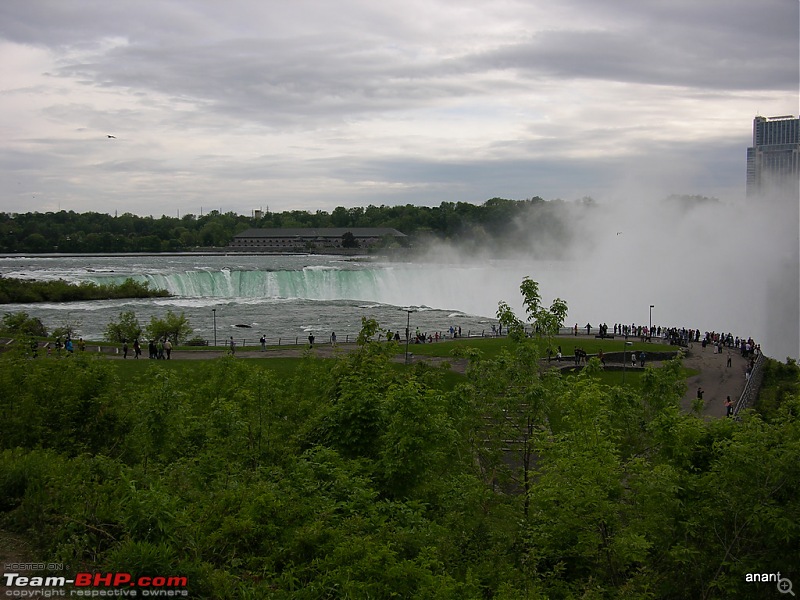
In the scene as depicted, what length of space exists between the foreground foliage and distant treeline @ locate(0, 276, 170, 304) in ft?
186

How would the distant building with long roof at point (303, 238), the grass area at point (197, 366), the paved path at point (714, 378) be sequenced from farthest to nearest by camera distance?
1. the distant building with long roof at point (303, 238)
2. the paved path at point (714, 378)
3. the grass area at point (197, 366)

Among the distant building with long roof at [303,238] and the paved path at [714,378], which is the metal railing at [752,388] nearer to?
the paved path at [714,378]

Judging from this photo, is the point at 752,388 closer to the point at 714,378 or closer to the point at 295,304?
the point at 714,378

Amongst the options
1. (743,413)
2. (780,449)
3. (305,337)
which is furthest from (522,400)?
(305,337)

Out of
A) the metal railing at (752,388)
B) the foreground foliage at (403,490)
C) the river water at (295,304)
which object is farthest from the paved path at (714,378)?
the river water at (295,304)

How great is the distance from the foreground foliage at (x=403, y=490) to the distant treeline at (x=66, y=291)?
186 feet

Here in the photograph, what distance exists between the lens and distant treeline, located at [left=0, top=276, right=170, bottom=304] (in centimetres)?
6588

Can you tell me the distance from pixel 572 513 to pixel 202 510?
16.8 ft

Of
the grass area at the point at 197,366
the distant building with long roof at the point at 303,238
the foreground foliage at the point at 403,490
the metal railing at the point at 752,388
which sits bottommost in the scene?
the metal railing at the point at 752,388

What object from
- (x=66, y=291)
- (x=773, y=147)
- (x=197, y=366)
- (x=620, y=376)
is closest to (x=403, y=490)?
(x=197, y=366)

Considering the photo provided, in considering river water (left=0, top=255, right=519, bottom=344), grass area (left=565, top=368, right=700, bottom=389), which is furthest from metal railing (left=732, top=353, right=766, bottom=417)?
river water (left=0, top=255, right=519, bottom=344)

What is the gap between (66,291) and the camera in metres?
68.2

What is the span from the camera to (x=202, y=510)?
9.63 meters

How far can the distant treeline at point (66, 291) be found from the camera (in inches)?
2594
